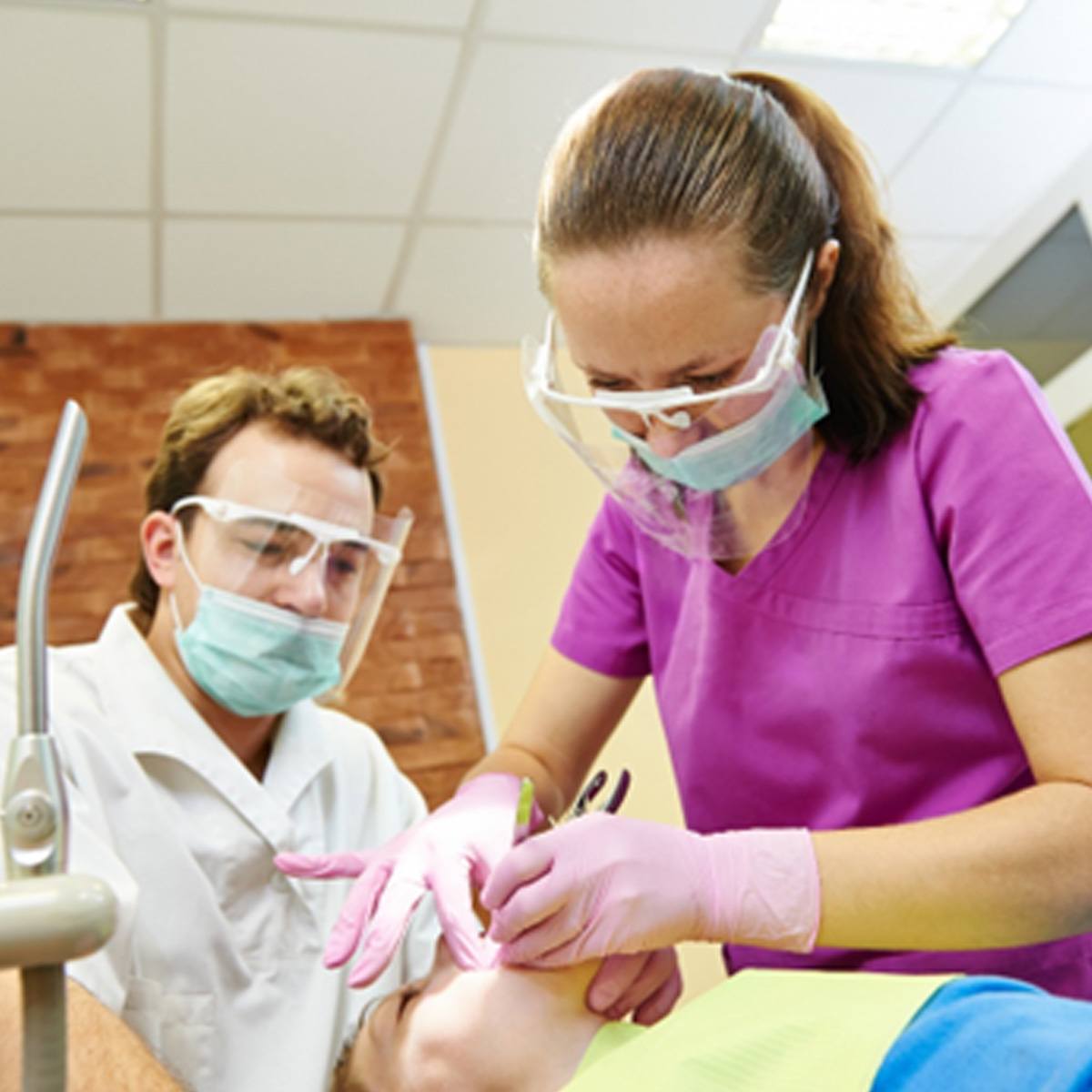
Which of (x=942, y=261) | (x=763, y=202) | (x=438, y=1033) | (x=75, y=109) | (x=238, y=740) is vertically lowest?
(x=942, y=261)

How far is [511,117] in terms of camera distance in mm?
2965

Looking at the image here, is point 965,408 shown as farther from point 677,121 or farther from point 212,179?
point 212,179

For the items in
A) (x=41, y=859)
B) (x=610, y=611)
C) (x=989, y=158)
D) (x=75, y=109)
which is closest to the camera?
(x=41, y=859)

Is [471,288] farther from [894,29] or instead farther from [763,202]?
[763,202]

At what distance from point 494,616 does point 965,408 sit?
2.15 meters

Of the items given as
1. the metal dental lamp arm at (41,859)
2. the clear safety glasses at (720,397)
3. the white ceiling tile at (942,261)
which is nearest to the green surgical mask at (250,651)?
the clear safety glasses at (720,397)

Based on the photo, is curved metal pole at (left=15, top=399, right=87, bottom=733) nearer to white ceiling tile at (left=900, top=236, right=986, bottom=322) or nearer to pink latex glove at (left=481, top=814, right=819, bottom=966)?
pink latex glove at (left=481, top=814, right=819, bottom=966)

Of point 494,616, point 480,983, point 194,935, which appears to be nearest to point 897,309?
point 480,983

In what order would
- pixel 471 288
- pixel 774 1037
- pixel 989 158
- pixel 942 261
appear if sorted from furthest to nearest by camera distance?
pixel 942 261, pixel 471 288, pixel 989 158, pixel 774 1037

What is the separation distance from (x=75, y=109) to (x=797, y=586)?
2232 millimetres

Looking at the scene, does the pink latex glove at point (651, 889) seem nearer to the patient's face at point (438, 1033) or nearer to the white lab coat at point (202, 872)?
the patient's face at point (438, 1033)

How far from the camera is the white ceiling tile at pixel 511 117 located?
9.28ft

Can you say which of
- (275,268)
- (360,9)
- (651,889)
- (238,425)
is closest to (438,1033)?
(651,889)

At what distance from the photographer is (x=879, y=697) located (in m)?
1.19
